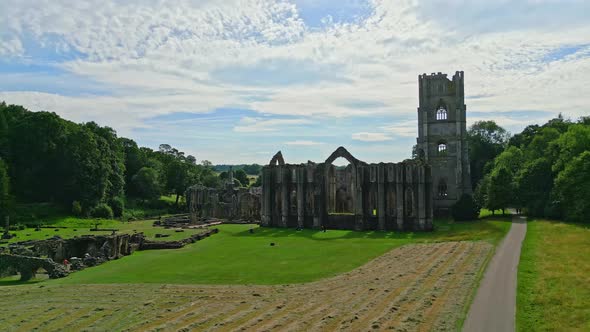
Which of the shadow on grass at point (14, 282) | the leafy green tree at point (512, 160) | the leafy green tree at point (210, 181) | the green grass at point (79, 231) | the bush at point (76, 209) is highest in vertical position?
the leafy green tree at point (512, 160)

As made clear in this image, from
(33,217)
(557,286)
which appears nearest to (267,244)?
(557,286)

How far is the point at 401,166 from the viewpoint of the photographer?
54.2 metres

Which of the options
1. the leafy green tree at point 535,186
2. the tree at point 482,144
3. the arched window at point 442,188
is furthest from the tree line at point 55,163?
the tree at point 482,144

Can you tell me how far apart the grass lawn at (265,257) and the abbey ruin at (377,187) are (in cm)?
361

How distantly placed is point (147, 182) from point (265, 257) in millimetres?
57998

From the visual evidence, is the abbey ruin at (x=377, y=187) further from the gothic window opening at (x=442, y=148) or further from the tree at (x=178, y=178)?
the tree at (x=178, y=178)

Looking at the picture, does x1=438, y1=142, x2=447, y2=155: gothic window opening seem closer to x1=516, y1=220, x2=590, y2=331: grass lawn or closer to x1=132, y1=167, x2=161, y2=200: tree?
x1=516, y1=220, x2=590, y2=331: grass lawn

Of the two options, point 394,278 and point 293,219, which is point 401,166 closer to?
point 293,219

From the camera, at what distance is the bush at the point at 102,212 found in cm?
7256

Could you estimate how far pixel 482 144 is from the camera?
10069cm

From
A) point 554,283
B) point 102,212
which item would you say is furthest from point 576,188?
point 102,212

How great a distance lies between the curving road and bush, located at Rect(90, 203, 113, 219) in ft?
187

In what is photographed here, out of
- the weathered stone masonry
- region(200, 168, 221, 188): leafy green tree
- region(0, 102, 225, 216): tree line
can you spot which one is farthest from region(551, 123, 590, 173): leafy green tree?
region(200, 168, 221, 188): leafy green tree

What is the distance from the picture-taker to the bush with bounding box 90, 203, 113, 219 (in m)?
72.6
